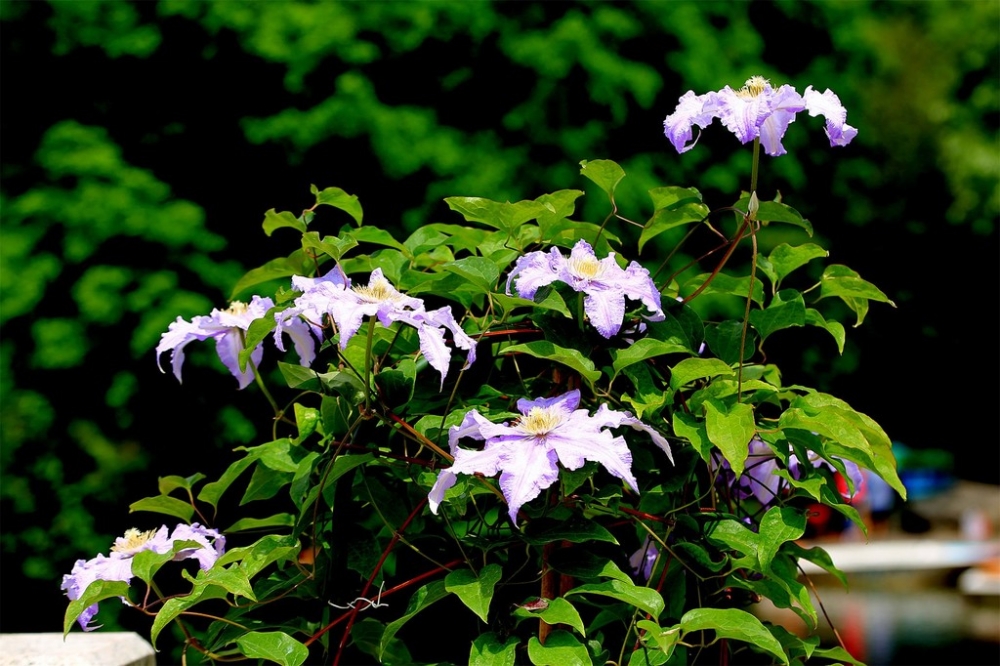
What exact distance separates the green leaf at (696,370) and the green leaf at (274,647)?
393 mm

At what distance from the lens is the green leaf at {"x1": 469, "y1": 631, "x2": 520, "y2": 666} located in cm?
85

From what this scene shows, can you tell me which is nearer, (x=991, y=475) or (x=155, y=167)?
(x=155, y=167)

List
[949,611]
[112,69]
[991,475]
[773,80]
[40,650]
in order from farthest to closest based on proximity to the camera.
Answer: [991,475] → [949,611] → [773,80] → [112,69] → [40,650]

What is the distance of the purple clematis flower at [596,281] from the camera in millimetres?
885

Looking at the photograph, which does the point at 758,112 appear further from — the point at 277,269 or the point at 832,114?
the point at 277,269

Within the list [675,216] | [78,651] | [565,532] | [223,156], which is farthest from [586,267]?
[223,156]

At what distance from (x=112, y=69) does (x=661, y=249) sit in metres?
1.54

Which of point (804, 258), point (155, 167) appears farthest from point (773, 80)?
point (804, 258)

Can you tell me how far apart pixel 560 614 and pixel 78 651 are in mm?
682

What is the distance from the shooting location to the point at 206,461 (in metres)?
2.60

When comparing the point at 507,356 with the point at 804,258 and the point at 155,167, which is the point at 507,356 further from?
the point at 155,167

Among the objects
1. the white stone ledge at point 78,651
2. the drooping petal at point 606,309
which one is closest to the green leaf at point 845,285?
the drooping petal at point 606,309

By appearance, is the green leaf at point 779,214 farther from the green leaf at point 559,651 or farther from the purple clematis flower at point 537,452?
the green leaf at point 559,651

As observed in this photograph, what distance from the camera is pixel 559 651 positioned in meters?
0.85
